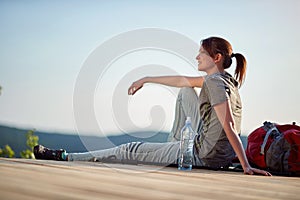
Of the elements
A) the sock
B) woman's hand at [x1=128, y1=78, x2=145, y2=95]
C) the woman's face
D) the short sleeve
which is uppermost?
the woman's face

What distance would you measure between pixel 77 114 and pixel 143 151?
1.43ft

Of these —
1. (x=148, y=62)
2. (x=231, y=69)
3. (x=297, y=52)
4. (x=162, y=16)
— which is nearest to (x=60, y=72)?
(x=162, y=16)

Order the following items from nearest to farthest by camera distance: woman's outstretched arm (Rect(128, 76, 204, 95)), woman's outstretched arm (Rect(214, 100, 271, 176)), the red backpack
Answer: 1. woman's outstretched arm (Rect(214, 100, 271, 176))
2. the red backpack
3. woman's outstretched arm (Rect(128, 76, 204, 95))

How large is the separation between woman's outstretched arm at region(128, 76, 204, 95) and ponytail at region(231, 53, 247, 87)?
0.66 ft

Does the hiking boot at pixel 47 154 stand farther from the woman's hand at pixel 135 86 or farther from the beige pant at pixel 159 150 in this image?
the woman's hand at pixel 135 86

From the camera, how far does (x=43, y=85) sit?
28.6 feet

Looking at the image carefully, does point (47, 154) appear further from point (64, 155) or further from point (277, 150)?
point (277, 150)

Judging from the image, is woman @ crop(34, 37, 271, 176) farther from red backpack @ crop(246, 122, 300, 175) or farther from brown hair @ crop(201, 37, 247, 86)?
red backpack @ crop(246, 122, 300, 175)

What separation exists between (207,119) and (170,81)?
488mm

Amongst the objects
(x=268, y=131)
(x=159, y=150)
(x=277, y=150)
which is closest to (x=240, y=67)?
(x=268, y=131)

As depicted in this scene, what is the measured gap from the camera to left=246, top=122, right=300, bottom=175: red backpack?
8.48 ft

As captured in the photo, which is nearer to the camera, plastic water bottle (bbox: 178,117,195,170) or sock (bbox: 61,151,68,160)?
plastic water bottle (bbox: 178,117,195,170)

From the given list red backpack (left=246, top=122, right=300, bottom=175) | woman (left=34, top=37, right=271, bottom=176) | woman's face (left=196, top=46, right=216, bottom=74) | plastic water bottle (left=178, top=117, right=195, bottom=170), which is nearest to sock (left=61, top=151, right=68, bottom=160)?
woman (left=34, top=37, right=271, bottom=176)

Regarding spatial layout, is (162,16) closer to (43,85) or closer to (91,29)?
(91,29)
